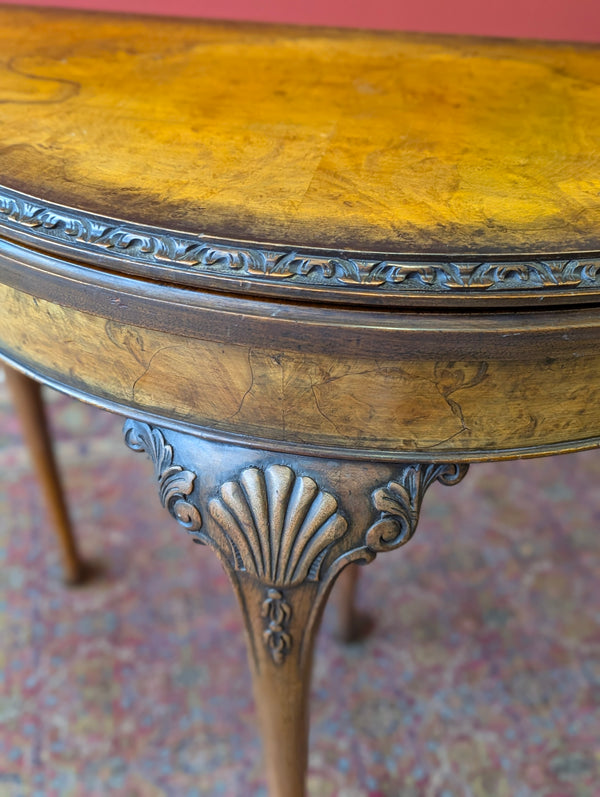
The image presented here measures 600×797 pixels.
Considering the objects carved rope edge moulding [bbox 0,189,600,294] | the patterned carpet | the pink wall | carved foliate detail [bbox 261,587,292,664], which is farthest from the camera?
the pink wall

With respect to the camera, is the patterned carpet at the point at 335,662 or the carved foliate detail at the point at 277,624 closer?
the carved foliate detail at the point at 277,624

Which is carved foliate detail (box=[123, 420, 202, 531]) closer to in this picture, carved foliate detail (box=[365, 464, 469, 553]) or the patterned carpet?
carved foliate detail (box=[365, 464, 469, 553])

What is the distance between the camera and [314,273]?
37 cm

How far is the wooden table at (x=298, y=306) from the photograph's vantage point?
37 cm

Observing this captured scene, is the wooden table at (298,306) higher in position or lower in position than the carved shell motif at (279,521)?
higher

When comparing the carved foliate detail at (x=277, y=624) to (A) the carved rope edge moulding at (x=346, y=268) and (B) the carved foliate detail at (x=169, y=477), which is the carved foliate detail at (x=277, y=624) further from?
(A) the carved rope edge moulding at (x=346, y=268)

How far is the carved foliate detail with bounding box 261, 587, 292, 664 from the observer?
18.5 inches

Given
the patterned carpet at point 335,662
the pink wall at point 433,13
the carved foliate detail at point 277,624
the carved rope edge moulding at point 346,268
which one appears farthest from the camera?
the pink wall at point 433,13

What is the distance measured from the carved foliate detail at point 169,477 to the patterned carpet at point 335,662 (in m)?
0.46

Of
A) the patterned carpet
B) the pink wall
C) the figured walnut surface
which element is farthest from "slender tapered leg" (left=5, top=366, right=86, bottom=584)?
the pink wall

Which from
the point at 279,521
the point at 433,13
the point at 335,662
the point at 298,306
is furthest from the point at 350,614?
the point at 433,13

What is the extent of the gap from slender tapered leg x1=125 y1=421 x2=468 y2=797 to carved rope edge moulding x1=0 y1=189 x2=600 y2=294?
0.11 metres

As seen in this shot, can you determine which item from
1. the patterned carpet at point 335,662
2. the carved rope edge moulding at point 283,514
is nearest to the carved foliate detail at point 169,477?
the carved rope edge moulding at point 283,514

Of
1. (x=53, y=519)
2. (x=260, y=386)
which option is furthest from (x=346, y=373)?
(x=53, y=519)
